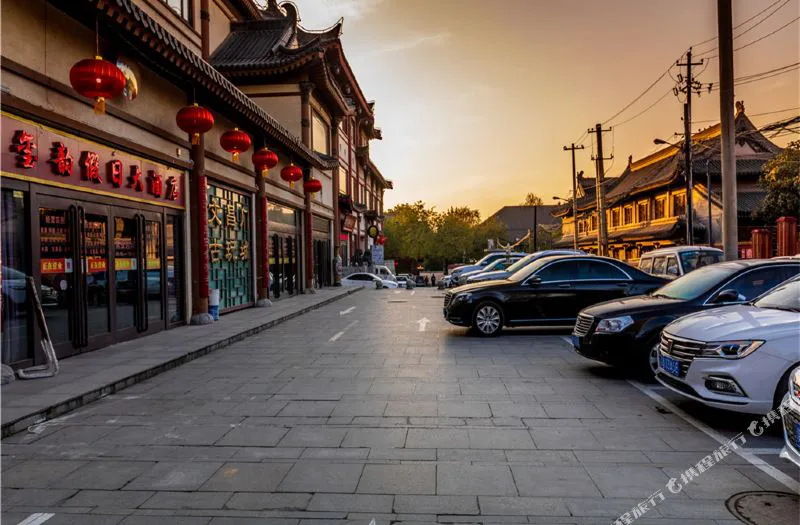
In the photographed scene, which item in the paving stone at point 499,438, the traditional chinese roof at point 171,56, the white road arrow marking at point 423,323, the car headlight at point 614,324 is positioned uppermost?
the traditional chinese roof at point 171,56

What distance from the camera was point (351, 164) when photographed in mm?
37812

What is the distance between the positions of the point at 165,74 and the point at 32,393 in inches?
287

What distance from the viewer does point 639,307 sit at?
7387 millimetres

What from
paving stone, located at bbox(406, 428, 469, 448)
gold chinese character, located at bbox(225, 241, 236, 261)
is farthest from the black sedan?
gold chinese character, located at bbox(225, 241, 236, 261)

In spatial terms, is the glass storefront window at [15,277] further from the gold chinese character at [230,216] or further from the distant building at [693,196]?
the distant building at [693,196]

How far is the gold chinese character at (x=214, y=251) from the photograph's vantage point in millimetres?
13998

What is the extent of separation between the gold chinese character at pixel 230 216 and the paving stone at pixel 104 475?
11.1 m

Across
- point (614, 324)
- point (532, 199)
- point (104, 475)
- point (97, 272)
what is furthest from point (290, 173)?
point (532, 199)

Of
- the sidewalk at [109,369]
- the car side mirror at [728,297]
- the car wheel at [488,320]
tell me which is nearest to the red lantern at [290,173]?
the sidewalk at [109,369]

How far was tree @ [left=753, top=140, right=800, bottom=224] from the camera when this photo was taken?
24625 millimetres

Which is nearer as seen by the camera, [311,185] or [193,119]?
[193,119]

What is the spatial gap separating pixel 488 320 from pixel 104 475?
7.87m

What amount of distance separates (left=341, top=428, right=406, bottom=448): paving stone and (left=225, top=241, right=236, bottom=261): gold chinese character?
1080 cm

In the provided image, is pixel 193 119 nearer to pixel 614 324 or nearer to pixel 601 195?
pixel 614 324
